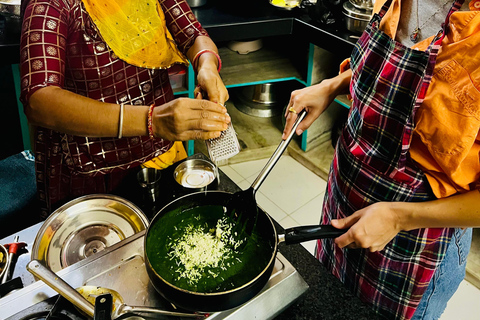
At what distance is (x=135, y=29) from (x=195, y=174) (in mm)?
575

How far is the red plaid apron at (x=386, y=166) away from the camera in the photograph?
1073 millimetres

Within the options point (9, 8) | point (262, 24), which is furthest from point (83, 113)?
point (262, 24)

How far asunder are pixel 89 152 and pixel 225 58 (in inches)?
80.8

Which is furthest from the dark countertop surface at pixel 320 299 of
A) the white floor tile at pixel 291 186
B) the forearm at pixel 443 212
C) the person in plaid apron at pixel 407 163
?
the white floor tile at pixel 291 186

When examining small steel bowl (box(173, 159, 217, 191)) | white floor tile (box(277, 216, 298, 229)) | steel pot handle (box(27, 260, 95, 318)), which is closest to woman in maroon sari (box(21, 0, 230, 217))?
small steel bowl (box(173, 159, 217, 191))

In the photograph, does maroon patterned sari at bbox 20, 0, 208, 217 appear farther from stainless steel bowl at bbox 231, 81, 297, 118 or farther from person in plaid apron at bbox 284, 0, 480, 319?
stainless steel bowl at bbox 231, 81, 297, 118

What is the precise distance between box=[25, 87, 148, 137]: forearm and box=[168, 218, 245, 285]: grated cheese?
399 millimetres

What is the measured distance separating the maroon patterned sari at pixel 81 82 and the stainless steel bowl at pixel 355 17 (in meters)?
1.27

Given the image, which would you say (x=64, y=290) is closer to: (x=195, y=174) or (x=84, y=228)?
(x=84, y=228)

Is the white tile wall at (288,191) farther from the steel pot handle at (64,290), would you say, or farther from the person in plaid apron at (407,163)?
the steel pot handle at (64,290)

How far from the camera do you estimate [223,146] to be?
1175 mm

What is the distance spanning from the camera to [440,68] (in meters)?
0.99

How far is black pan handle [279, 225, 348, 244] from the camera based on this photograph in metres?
0.90

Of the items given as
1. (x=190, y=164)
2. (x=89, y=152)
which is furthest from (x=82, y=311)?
(x=89, y=152)
